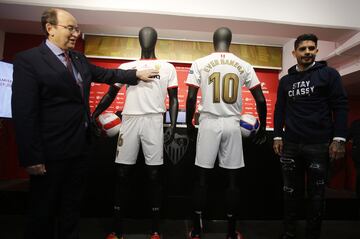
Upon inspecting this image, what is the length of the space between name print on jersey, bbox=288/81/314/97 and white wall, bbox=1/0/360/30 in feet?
4.23

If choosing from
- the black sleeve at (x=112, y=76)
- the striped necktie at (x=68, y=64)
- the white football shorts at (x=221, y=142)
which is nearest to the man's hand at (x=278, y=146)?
the white football shorts at (x=221, y=142)

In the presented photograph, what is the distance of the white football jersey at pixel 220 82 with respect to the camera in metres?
2.10

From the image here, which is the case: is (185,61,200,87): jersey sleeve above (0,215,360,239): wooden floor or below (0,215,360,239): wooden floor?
above

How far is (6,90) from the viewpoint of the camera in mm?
2816

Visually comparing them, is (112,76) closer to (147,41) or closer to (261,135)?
(147,41)

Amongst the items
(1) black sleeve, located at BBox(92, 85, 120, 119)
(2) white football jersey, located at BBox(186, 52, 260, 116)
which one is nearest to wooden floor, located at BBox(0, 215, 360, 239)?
(1) black sleeve, located at BBox(92, 85, 120, 119)

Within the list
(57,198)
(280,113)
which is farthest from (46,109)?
(280,113)

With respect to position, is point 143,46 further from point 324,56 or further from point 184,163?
point 324,56

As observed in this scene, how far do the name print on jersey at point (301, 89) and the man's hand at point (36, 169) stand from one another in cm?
187

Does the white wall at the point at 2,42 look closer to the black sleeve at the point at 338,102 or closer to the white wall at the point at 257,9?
the white wall at the point at 257,9

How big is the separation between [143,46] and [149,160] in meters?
0.96

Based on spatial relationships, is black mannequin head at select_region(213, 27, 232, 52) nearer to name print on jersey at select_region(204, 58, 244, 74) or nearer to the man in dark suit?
name print on jersey at select_region(204, 58, 244, 74)

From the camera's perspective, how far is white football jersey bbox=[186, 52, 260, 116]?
2.10m

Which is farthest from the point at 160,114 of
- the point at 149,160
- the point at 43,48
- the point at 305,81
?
the point at 305,81
